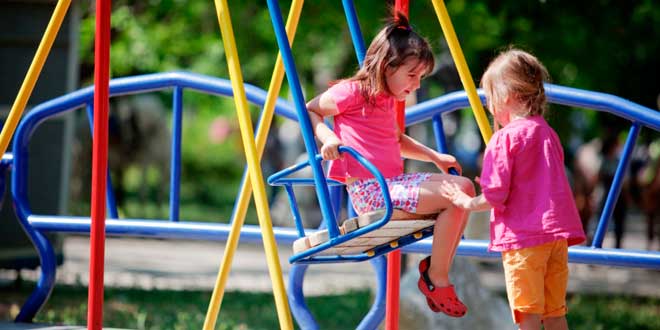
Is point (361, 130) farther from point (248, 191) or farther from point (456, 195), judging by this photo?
point (248, 191)

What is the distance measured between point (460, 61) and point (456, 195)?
605 mm

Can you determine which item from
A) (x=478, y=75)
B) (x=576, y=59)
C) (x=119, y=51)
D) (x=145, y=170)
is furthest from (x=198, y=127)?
(x=576, y=59)

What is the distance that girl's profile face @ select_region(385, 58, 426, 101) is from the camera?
12.2ft

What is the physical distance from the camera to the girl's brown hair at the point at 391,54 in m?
3.71

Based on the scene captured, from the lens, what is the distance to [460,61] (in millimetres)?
3996

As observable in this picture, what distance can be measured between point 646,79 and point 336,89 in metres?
9.27

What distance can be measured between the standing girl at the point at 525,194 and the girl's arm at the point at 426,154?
0.30 m

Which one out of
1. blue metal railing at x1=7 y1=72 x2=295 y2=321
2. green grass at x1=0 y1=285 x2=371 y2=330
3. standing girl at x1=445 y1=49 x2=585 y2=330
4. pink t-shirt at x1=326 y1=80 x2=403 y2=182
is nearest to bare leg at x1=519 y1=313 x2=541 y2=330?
standing girl at x1=445 y1=49 x2=585 y2=330

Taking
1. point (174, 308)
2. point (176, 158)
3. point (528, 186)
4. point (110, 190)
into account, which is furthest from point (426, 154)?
point (174, 308)

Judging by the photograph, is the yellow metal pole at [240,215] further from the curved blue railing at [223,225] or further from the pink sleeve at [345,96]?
the curved blue railing at [223,225]

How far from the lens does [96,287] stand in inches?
151

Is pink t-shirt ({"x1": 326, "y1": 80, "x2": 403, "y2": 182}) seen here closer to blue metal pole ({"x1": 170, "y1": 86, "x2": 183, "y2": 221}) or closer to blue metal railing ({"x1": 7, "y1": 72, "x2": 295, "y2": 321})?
blue metal railing ({"x1": 7, "y1": 72, "x2": 295, "y2": 321})

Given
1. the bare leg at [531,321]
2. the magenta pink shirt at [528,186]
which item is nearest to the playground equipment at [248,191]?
the magenta pink shirt at [528,186]

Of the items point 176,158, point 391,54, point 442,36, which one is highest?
point 442,36
